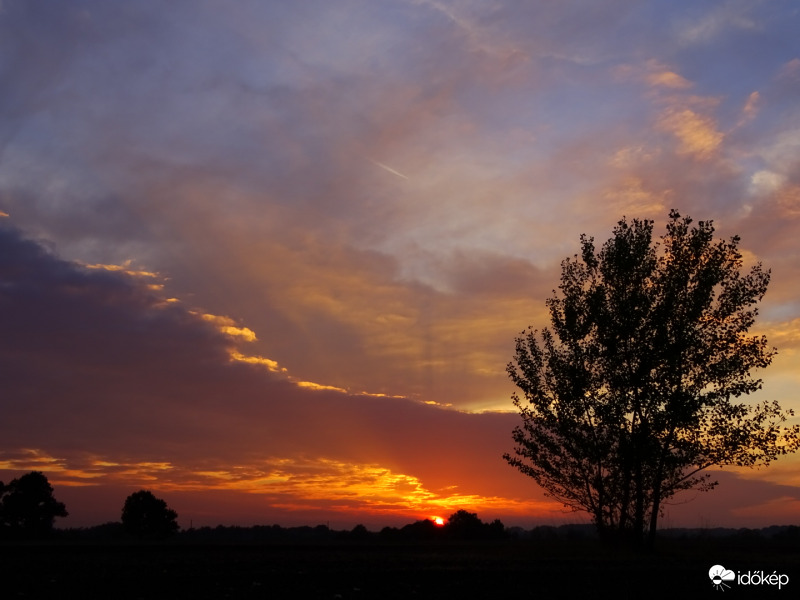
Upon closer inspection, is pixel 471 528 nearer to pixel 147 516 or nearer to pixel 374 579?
pixel 147 516

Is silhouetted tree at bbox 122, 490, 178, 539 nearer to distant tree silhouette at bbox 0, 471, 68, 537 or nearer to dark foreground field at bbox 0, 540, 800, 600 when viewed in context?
distant tree silhouette at bbox 0, 471, 68, 537

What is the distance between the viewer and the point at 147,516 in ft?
278

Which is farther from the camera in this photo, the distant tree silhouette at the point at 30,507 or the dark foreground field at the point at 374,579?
the distant tree silhouette at the point at 30,507

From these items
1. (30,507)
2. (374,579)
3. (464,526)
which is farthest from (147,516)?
(374,579)

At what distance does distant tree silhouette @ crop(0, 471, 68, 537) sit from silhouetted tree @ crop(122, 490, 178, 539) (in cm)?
790

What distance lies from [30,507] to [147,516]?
44.4ft

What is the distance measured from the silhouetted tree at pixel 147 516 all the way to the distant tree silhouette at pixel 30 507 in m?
7.90

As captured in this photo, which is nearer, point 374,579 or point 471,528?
point 374,579

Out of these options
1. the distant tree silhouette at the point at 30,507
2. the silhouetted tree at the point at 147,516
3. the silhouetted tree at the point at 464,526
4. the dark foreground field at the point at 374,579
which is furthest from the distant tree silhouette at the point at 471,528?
the dark foreground field at the point at 374,579

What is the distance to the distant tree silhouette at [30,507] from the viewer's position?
8156 cm

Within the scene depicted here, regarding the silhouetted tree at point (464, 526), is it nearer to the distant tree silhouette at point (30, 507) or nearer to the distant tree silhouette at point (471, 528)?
the distant tree silhouette at point (471, 528)

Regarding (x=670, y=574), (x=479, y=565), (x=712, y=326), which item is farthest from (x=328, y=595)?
(x=712, y=326)

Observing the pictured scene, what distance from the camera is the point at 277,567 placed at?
27.0m

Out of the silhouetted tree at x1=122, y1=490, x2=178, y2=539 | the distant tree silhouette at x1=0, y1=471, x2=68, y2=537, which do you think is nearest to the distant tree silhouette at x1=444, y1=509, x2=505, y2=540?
the silhouetted tree at x1=122, y1=490, x2=178, y2=539
